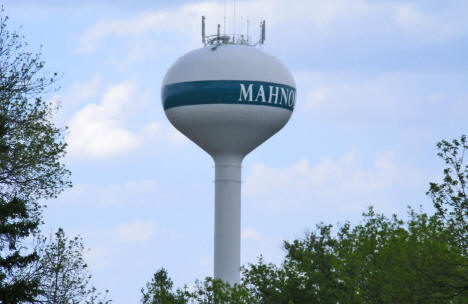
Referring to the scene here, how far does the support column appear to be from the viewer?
1379 inches

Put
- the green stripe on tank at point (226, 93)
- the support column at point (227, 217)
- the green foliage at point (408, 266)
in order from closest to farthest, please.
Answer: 1. the green foliage at point (408, 266)
2. the green stripe on tank at point (226, 93)
3. the support column at point (227, 217)

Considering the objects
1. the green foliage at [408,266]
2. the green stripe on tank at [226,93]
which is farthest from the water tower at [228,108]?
the green foliage at [408,266]

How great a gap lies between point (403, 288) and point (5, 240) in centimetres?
1073

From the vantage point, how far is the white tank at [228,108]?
3369 centimetres

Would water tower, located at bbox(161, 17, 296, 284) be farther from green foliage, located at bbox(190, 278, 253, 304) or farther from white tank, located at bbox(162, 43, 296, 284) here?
green foliage, located at bbox(190, 278, 253, 304)

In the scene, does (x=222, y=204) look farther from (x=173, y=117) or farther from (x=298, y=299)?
(x=298, y=299)

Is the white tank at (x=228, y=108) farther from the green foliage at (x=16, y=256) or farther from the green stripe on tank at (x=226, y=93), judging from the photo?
the green foliage at (x=16, y=256)

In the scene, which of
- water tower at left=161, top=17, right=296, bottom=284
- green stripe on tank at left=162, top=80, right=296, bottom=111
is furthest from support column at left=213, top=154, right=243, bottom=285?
green stripe on tank at left=162, top=80, right=296, bottom=111

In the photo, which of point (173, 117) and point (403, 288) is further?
point (173, 117)

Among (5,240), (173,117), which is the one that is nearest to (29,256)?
(5,240)

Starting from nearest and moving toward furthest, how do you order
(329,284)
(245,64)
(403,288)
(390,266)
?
1. (403,288)
2. (390,266)
3. (329,284)
4. (245,64)

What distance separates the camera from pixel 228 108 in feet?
110

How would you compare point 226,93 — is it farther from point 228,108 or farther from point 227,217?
point 227,217

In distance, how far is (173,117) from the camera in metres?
34.8
